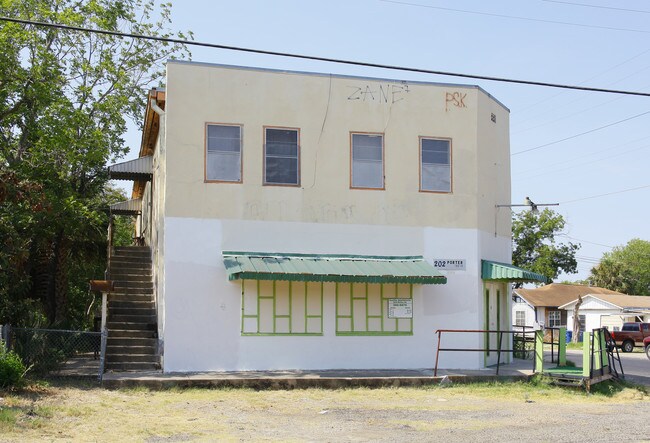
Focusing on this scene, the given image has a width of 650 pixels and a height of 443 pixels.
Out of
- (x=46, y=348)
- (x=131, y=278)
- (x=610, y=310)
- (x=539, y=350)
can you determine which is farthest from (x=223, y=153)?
(x=610, y=310)

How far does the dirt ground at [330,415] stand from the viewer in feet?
37.8

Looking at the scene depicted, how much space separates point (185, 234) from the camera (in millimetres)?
18266

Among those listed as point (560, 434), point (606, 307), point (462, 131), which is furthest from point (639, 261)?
point (560, 434)

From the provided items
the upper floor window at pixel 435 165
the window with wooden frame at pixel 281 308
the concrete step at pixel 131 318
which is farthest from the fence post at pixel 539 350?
the concrete step at pixel 131 318

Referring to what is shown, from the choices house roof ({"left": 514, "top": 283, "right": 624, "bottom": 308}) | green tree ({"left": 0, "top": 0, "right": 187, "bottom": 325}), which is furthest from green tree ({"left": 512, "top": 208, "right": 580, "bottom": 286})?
green tree ({"left": 0, "top": 0, "right": 187, "bottom": 325})

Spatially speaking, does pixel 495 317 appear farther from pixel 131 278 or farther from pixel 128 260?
pixel 128 260

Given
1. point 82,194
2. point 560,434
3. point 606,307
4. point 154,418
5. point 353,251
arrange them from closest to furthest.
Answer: point 560,434 < point 154,418 < point 353,251 < point 82,194 < point 606,307

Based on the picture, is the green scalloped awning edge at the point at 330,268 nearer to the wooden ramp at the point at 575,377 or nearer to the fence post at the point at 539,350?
the fence post at the point at 539,350

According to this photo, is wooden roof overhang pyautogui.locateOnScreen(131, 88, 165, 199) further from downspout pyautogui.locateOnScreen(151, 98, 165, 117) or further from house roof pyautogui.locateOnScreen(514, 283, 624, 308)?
house roof pyautogui.locateOnScreen(514, 283, 624, 308)

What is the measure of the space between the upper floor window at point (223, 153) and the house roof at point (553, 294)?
3864cm

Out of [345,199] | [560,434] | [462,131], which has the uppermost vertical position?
[462,131]

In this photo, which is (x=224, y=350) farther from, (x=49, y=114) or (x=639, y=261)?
(x=639, y=261)

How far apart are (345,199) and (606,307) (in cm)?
3712

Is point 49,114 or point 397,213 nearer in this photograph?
point 397,213
